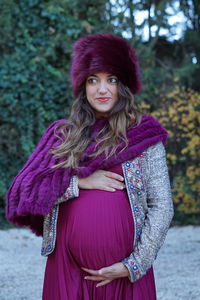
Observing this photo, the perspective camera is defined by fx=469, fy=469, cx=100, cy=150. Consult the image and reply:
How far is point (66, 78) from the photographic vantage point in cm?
721

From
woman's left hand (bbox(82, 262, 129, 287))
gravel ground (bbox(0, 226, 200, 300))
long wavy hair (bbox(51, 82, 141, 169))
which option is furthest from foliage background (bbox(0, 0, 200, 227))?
woman's left hand (bbox(82, 262, 129, 287))

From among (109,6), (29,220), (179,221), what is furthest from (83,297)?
(109,6)

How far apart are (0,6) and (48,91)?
56.0 inches

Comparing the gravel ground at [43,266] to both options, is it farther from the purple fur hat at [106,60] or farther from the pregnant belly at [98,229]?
the purple fur hat at [106,60]

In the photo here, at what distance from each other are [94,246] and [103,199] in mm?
222

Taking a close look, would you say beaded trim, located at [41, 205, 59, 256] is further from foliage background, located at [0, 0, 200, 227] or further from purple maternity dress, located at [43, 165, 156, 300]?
foliage background, located at [0, 0, 200, 227]

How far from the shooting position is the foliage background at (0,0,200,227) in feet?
22.9

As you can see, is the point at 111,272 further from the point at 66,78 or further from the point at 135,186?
the point at 66,78

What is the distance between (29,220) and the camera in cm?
241

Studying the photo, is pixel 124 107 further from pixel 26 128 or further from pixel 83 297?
pixel 26 128

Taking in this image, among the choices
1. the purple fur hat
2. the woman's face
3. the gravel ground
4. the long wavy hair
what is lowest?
the gravel ground

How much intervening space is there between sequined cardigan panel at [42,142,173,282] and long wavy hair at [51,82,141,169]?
117 millimetres

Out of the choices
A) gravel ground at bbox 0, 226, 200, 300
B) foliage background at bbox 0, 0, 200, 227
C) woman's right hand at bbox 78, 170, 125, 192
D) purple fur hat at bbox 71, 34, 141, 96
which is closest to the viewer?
woman's right hand at bbox 78, 170, 125, 192

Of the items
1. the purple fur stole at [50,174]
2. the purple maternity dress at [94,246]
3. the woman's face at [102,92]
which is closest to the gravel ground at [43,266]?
the purple maternity dress at [94,246]
